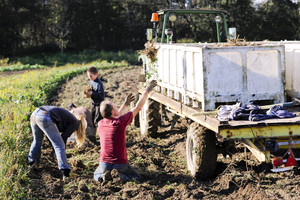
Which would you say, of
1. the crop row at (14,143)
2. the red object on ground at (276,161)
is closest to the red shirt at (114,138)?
the crop row at (14,143)

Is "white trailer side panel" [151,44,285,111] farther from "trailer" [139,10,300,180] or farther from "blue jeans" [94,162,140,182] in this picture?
"blue jeans" [94,162,140,182]

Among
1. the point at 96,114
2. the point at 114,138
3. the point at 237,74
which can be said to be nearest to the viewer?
the point at 114,138

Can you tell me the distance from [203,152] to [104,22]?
136ft

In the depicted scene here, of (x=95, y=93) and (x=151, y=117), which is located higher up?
(x=95, y=93)

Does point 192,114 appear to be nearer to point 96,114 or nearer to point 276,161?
point 276,161

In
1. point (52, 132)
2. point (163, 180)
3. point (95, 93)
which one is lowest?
point (163, 180)

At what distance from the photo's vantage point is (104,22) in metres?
45.4

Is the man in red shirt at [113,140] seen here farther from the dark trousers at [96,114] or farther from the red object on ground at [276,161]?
the dark trousers at [96,114]

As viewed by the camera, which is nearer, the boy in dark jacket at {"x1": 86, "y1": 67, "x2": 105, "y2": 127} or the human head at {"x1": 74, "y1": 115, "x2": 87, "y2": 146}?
the human head at {"x1": 74, "y1": 115, "x2": 87, "y2": 146}

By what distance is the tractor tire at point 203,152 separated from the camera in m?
5.60

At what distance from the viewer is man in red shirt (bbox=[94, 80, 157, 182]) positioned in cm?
564

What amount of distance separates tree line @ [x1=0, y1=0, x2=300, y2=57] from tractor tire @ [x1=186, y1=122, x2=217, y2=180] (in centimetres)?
3038

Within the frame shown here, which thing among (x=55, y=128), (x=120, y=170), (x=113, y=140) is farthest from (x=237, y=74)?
(x=55, y=128)

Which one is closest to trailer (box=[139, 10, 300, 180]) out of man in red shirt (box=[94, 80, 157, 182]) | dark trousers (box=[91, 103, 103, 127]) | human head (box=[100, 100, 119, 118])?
man in red shirt (box=[94, 80, 157, 182])
